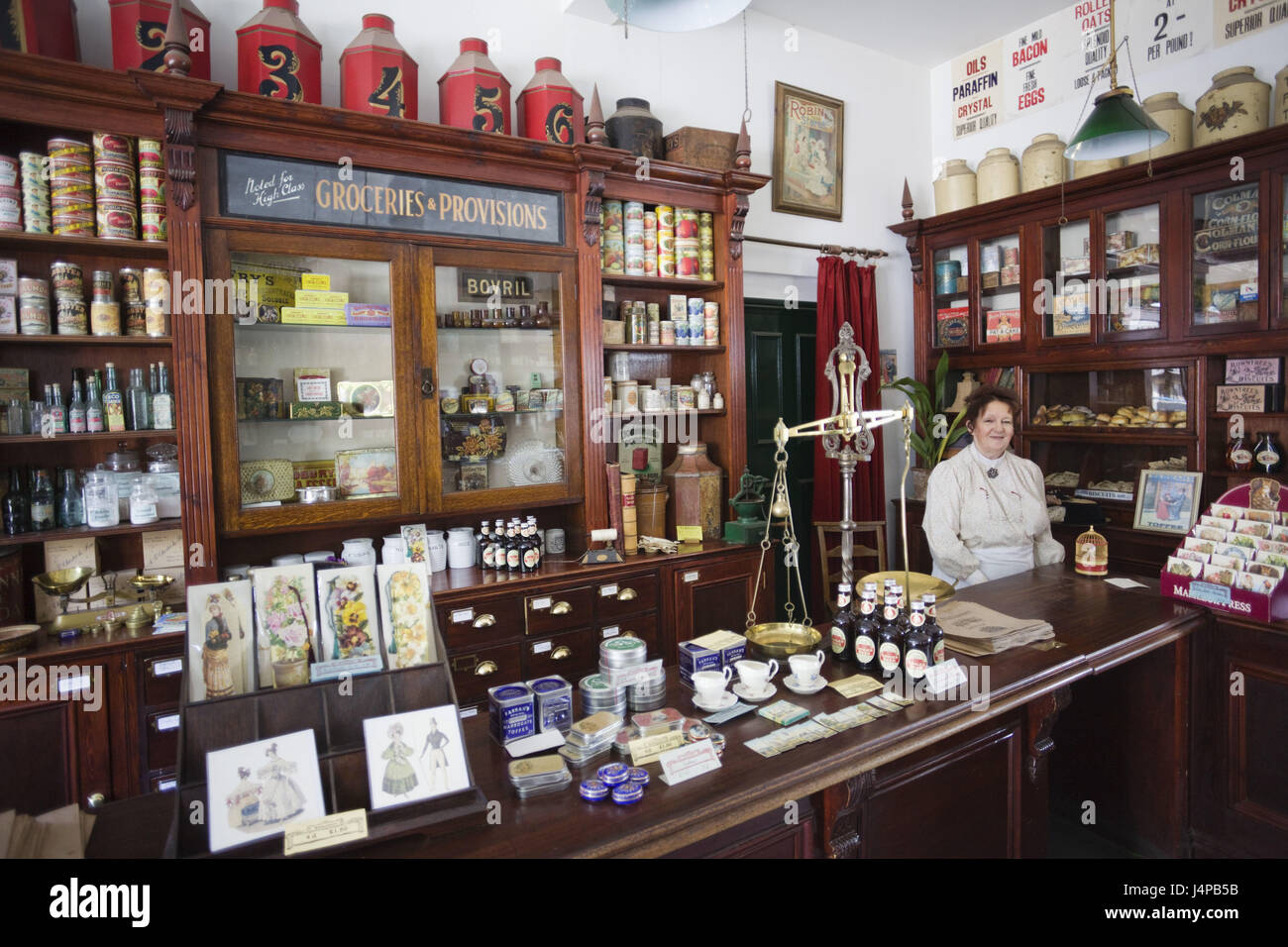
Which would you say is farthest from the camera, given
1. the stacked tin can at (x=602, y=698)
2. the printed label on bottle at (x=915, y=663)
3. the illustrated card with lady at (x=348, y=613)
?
the printed label on bottle at (x=915, y=663)

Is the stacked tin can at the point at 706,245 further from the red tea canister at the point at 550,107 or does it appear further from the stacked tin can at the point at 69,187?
the stacked tin can at the point at 69,187

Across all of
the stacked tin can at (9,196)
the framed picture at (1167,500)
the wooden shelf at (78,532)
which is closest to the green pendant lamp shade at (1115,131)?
the framed picture at (1167,500)

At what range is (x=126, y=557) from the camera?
2.99 meters

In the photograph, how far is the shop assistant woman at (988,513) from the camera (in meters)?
3.47

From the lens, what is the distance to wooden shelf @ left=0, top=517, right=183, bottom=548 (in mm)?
2615

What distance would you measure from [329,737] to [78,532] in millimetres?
1997

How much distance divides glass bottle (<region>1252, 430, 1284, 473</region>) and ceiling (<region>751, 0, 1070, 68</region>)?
2887 millimetres

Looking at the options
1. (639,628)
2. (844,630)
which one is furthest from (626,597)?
(844,630)

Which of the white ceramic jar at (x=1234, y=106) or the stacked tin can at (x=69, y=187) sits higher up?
the white ceramic jar at (x=1234, y=106)

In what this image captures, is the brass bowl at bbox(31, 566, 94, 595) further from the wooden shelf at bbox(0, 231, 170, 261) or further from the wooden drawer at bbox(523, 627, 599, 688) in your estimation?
the wooden drawer at bbox(523, 627, 599, 688)

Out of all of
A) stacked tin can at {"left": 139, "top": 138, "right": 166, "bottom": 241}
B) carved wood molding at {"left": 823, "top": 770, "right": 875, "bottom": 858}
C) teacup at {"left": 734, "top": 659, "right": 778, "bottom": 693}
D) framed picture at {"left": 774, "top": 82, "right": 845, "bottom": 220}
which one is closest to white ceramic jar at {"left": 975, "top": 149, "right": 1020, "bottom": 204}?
framed picture at {"left": 774, "top": 82, "right": 845, "bottom": 220}

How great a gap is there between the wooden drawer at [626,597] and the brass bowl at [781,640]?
1.29 metres
